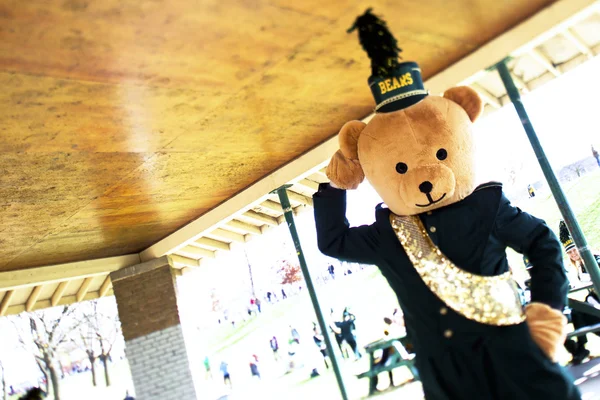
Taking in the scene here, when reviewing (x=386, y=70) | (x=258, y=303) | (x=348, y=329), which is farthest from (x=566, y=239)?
(x=258, y=303)

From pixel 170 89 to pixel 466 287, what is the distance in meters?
2.04

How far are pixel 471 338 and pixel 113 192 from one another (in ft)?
11.9

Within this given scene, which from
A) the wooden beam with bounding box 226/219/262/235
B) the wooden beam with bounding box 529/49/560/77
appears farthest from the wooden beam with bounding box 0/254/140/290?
the wooden beam with bounding box 529/49/560/77

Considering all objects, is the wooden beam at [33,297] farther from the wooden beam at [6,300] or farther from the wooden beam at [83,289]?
the wooden beam at [83,289]

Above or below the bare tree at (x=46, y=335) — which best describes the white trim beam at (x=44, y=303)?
below

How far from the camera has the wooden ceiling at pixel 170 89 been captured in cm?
251

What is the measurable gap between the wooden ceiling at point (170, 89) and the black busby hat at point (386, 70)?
75 cm

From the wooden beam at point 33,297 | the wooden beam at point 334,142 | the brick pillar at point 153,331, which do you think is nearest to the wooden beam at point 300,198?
the wooden beam at point 334,142

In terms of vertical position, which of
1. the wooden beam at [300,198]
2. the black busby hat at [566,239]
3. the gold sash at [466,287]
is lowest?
the gold sash at [466,287]

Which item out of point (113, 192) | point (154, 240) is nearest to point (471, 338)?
point (113, 192)

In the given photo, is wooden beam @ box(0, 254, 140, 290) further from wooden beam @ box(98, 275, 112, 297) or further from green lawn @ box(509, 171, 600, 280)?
green lawn @ box(509, 171, 600, 280)

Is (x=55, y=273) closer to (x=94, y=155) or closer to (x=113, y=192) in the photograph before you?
(x=113, y=192)

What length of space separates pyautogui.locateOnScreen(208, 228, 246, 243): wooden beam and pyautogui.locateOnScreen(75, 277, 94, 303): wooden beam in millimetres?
2069

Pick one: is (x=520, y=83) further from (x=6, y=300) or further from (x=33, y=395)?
(x=6, y=300)
